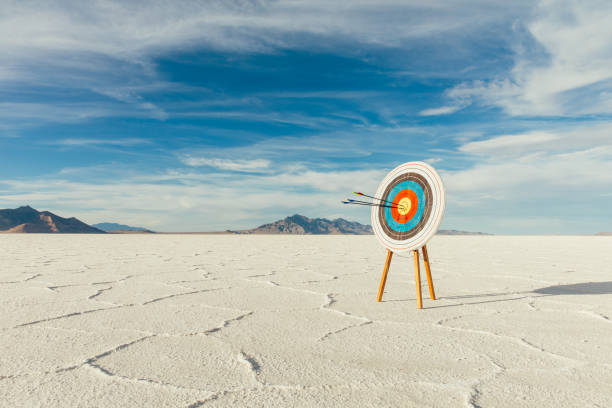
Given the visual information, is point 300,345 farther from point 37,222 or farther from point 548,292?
point 37,222

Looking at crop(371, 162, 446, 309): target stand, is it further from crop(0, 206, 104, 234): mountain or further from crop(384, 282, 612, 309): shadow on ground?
crop(0, 206, 104, 234): mountain

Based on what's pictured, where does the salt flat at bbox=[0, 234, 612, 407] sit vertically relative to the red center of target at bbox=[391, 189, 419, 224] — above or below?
below

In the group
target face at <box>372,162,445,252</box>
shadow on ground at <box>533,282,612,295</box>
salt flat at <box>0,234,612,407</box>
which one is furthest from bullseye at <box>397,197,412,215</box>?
shadow on ground at <box>533,282,612,295</box>

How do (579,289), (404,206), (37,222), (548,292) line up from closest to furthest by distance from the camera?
(404,206)
(548,292)
(579,289)
(37,222)

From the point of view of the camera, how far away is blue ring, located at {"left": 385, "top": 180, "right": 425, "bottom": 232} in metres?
3.26

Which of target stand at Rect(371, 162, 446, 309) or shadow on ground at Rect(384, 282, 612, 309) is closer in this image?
target stand at Rect(371, 162, 446, 309)

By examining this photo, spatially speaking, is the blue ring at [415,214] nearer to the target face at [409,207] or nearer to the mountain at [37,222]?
the target face at [409,207]

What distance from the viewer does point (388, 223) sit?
3510 mm

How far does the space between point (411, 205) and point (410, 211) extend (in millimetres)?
52

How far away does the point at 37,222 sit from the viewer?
221 ft

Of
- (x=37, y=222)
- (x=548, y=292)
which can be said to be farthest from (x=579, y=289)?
(x=37, y=222)

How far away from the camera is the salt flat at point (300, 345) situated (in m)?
1.62

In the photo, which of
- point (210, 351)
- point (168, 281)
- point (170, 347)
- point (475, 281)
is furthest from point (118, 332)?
point (475, 281)

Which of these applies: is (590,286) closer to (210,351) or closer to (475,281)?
(475,281)
